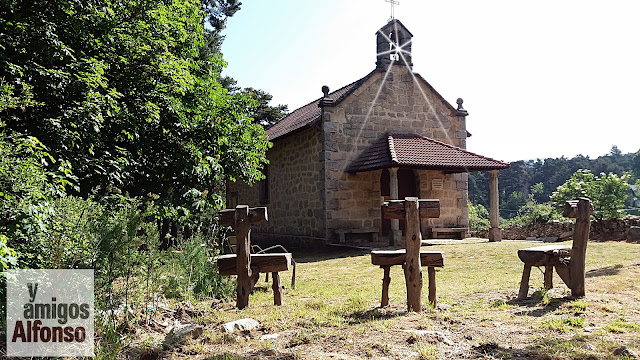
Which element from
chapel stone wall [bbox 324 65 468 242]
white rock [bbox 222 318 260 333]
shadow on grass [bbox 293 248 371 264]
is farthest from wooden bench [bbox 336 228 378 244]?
white rock [bbox 222 318 260 333]

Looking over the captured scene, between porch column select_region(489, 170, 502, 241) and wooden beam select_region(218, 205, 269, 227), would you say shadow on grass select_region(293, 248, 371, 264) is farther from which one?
wooden beam select_region(218, 205, 269, 227)

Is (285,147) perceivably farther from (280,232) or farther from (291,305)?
(291,305)

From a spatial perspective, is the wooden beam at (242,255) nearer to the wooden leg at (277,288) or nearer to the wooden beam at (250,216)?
the wooden beam at (250,216)

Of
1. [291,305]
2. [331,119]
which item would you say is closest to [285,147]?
[331,119]

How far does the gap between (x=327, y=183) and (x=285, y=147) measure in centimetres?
336

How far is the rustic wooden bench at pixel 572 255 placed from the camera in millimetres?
5453

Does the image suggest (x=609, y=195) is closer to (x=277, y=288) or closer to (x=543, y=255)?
(x=543, y=255)

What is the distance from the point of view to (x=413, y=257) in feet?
16.4

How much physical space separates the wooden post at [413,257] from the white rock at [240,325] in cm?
174

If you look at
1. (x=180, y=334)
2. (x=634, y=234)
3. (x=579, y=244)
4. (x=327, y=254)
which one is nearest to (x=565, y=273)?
(x=579, y=244)

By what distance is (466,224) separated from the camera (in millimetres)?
15422

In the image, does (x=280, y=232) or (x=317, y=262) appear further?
(x=280, y=232)

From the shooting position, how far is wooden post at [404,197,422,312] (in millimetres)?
4965

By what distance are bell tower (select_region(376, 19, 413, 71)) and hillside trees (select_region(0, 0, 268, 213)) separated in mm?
6975
